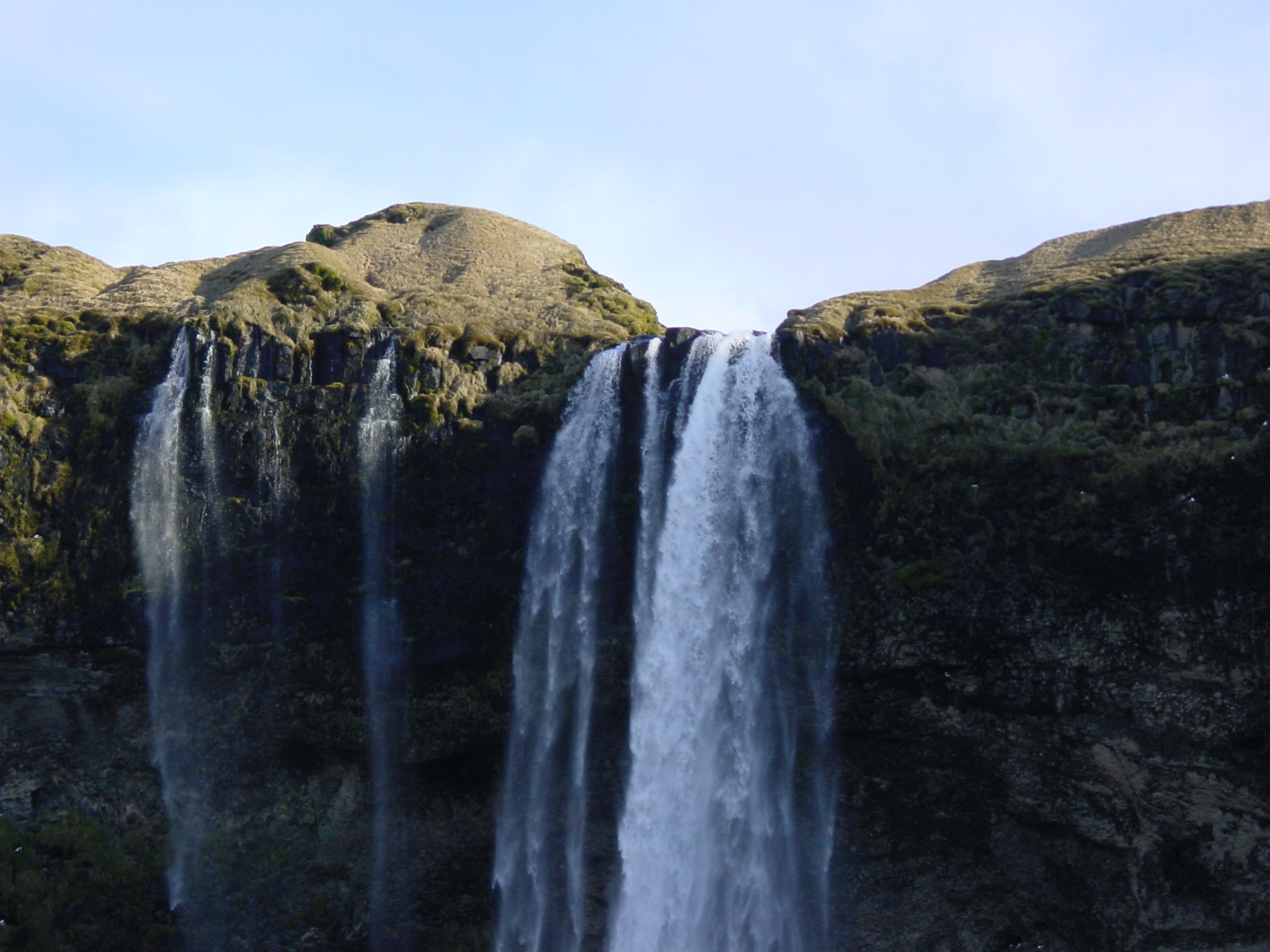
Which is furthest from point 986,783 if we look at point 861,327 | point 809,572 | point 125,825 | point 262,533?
point 125,825

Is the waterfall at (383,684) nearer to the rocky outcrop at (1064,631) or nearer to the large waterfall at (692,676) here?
the large waterfall at (692,676)

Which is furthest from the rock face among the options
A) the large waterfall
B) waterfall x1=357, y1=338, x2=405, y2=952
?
the large waterfall

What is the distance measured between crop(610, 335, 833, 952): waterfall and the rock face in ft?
3.43

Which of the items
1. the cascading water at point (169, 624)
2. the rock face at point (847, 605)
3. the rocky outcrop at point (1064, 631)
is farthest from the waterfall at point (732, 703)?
the cascading water at point (169, 624)

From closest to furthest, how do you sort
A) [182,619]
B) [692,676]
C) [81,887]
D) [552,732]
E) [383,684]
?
[81,887]
[692,676]
[552,732]
[383,684]
[182,619]

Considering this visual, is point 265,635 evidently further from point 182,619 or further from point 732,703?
point 732,703

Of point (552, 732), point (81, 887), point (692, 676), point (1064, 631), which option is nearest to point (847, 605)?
point (692, 676)

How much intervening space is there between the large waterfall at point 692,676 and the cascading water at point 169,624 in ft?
31.8

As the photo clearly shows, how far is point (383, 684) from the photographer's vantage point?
4044 cm

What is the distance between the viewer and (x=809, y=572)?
39.2 metres

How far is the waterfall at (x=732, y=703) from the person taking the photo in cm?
3762

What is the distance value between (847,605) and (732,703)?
4.45m

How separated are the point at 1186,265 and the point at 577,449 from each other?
67.9 feet

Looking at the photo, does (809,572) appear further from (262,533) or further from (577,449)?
(262,533)
